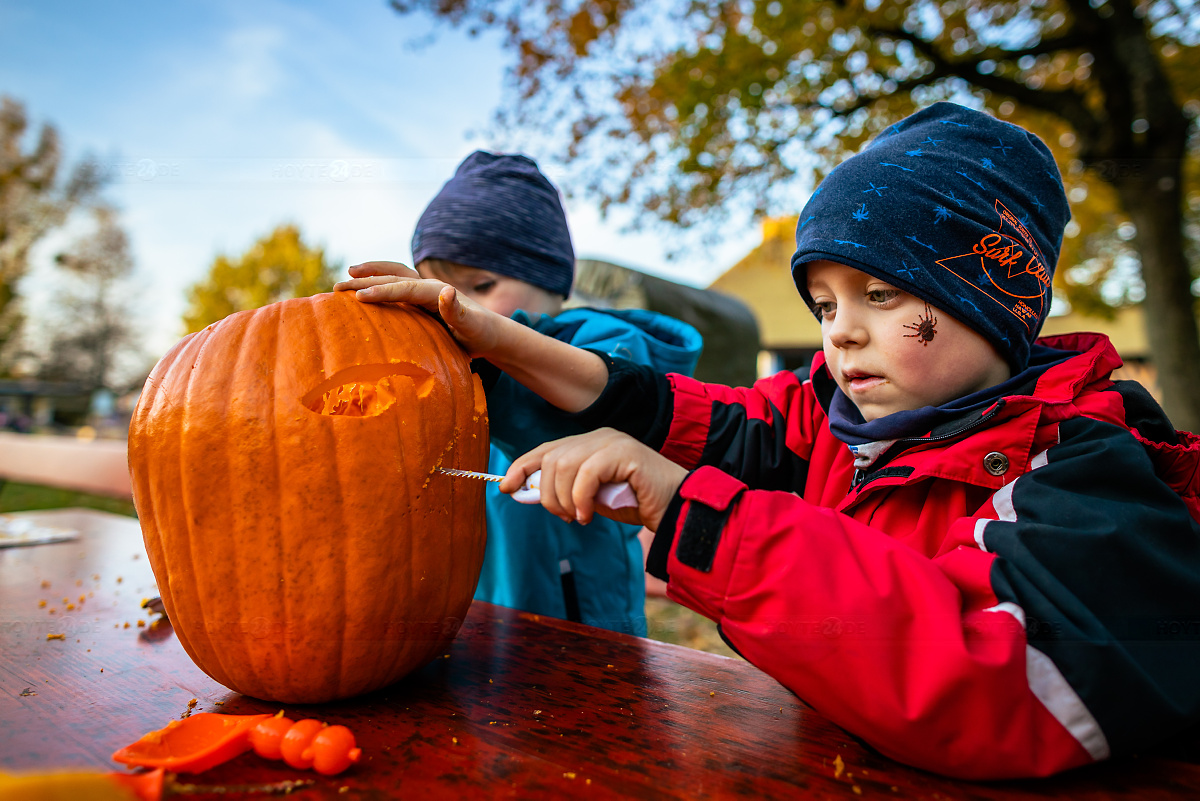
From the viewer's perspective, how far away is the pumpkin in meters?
1.01

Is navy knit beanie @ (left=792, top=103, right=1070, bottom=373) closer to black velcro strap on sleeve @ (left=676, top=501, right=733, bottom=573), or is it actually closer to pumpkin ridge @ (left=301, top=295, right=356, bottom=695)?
black velcro strap on sleeve @ (left=676, top=501, right=733, bottom=573)

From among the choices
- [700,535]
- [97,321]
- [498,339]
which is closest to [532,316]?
[498,339]

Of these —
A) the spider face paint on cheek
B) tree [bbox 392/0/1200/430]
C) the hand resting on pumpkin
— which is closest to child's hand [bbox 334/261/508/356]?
the hand resting on pumpkin

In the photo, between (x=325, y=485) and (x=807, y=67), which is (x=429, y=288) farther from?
(x=807, y=67)

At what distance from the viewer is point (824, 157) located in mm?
6172

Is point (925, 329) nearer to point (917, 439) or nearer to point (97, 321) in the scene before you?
point (917, 439)

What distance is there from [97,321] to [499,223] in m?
27.3

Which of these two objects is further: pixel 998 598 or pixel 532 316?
pixel 532 316

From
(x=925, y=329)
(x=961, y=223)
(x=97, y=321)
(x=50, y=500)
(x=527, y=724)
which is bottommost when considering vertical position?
(x=50, y=500)

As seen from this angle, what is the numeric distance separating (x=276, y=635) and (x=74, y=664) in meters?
0.48

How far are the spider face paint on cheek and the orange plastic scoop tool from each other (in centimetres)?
116

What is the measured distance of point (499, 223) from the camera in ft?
6.07

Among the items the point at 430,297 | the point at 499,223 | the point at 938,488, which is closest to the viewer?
the point at 938,488

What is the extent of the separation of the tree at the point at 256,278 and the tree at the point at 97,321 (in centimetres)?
206
